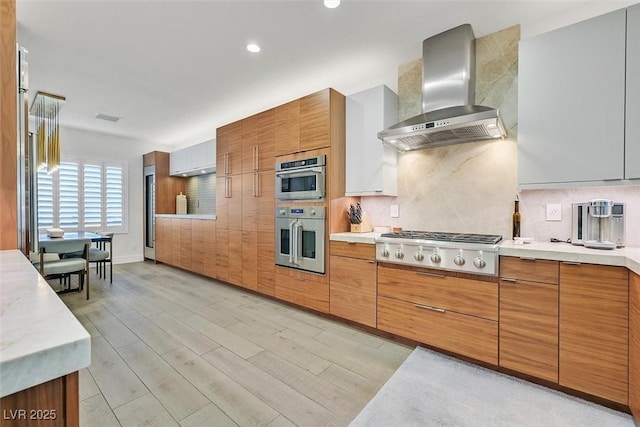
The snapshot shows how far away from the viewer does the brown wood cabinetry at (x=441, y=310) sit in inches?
78.0

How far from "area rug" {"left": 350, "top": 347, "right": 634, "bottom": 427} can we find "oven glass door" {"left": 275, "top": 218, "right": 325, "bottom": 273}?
1.30 meters

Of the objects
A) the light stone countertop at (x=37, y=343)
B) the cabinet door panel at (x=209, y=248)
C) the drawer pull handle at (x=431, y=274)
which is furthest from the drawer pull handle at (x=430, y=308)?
the cabinet door panel at (x=209, y=248)

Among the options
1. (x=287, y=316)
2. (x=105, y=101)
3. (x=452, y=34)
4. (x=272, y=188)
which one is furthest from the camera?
(x=105, y=101)

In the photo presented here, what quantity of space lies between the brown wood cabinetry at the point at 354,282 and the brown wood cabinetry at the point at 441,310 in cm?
9

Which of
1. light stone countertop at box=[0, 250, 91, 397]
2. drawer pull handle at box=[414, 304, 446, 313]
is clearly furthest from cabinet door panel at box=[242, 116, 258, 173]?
light stone countertop at box=[0, 250, 91, 397]

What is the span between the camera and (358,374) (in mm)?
1968

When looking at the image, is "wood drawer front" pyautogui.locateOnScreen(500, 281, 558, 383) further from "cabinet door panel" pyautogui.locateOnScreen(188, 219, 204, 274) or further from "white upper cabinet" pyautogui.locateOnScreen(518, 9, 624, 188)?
"cabinet door panel" pyautogui.locateOnScreen(188, 219, 204, 274)

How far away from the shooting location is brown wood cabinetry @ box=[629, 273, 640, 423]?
1441 mm

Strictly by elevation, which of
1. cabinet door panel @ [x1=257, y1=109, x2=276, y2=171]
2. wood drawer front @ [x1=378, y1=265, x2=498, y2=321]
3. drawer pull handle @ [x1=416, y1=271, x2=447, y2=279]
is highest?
cabinet door panel @ [x1=257, y1=109, x2=276, y2=171]

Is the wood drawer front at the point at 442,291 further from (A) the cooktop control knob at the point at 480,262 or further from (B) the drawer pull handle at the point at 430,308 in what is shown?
(A) the cooktop control knob at the point at 480,262

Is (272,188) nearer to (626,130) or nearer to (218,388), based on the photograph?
(218,388)

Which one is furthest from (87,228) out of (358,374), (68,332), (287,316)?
(68,332)

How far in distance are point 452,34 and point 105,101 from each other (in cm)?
448

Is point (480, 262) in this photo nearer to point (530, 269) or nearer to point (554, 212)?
point (530, 269)
